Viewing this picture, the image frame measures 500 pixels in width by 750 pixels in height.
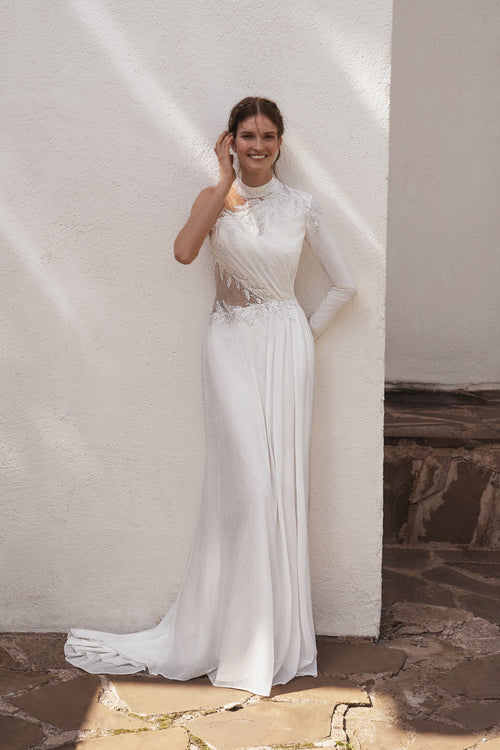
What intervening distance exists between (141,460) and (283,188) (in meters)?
1.21

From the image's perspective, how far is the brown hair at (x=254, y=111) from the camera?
324 cm

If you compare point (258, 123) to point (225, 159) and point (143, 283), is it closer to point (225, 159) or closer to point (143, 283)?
point (225, 159)

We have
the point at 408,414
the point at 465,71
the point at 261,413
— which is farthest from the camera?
the point at 465,71

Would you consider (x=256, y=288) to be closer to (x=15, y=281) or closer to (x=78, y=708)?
(x=15, y=281)

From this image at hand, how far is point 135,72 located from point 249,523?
178 centimetres

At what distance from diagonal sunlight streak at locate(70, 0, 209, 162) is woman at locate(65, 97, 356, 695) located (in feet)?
0.77

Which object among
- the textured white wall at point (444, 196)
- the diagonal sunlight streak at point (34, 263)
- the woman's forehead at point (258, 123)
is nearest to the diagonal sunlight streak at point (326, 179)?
the woman's forehead at point (258, 123)

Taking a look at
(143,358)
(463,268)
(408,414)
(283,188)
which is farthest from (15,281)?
(463,268)

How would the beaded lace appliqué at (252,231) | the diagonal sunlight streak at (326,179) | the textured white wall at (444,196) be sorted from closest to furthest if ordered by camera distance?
the beaded lace appliqué at (252,231)
the diagonal sunlight streak at (326,179)
the textured white wall at (444,196)

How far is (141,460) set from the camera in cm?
357

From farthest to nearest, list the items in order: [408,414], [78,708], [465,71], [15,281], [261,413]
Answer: [465,71], [408,414], [15,281], [261,413], [78,708]

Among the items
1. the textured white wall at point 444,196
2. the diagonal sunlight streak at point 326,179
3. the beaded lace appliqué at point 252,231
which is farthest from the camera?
the textured white wall at point 444,196

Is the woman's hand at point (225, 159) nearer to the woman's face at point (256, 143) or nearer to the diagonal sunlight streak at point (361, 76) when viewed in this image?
the woman's face at point (256, 143)

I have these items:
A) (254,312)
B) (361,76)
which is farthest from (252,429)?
(361,76)
